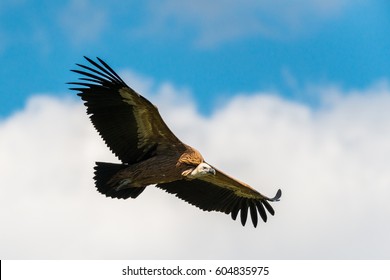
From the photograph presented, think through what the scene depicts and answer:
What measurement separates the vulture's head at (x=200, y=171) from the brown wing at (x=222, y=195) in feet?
3.89

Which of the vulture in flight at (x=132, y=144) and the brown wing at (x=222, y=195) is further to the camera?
the brown wing at (x=222, y=195)

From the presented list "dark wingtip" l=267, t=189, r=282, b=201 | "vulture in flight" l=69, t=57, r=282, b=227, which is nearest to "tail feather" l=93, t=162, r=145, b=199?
"vulture in flight" l=69, t=57, r=282, b=227

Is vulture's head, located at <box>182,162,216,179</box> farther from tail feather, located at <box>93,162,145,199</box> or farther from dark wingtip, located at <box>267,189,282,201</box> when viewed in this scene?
dark wingtip, located at <box>267,189,282,201</box>

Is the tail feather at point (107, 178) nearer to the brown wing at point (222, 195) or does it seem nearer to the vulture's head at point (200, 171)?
the vulture's head at point (200, 171)

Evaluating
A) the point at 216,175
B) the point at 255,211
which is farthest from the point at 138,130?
the point at 255,211

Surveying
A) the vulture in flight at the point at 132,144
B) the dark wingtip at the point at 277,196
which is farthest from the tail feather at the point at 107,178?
the dark wingtip at the point at 277,196

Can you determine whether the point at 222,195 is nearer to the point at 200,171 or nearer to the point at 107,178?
the point at 200,171

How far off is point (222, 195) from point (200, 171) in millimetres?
2059

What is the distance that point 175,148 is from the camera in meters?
17.1

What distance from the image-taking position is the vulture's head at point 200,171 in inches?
662

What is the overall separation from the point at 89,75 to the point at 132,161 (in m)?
1.85
